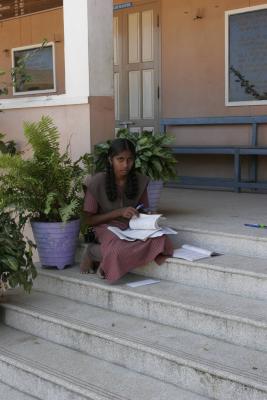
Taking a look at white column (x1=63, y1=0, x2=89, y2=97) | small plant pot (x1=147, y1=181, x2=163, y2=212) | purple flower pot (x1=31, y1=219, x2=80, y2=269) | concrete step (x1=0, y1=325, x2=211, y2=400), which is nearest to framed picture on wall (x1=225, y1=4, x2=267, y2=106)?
small plant pot (x1=147, y1=181, x2=163, y2=212)

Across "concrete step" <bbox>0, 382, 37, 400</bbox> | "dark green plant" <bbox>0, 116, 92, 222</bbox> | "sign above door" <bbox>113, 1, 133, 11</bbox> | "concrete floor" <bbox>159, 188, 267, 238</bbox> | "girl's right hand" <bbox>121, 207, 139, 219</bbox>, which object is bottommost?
"concrete step" <bbox>0, 382, 37, 400</bbox>

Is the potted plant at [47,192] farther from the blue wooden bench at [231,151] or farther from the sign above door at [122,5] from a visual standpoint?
the sign above door at [122,5]

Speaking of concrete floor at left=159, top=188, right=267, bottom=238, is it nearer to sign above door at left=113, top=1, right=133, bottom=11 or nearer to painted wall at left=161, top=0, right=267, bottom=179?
Answer: painted wall at left=161, top=0, right=267, bottom=179

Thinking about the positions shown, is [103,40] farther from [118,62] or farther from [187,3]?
[118,62]

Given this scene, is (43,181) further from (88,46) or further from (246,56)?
(246,56)

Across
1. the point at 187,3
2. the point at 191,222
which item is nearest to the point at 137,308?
the point at 191,222

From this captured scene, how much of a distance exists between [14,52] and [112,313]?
21.4ft

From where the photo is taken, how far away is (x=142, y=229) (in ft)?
12.8

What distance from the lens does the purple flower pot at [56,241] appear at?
4.16 metres

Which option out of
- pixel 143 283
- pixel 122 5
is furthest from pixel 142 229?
pixel 122 5

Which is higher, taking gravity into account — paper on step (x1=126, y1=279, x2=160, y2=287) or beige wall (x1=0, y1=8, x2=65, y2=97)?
beige wall (x1=0, y1=8, x2=65, y2=97)

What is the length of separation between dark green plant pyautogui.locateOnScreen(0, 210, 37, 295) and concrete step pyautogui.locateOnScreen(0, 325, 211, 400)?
40cm

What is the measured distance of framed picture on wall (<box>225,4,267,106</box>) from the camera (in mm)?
6496

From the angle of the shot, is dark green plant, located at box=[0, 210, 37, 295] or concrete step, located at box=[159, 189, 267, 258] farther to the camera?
concrete step, located at box=[159, 189, 267, 258]
